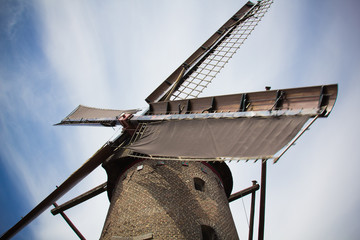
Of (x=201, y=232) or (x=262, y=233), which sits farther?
(x=262, y=233)

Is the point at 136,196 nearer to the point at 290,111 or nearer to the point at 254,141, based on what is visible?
the point at 254,141

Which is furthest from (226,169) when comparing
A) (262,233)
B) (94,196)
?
(94,196)

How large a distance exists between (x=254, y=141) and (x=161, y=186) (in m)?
2.49

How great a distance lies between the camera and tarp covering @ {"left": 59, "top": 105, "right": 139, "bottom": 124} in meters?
9.54

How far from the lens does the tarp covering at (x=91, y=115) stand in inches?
376

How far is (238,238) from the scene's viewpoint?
6641 mm

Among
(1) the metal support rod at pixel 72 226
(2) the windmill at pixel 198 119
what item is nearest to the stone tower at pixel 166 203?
(2) the windmill at pixel 198 119

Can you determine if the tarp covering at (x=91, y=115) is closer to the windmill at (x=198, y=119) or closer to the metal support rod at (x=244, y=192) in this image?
the windmill at (x=198, y=119)

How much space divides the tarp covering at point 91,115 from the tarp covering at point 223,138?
2.47m

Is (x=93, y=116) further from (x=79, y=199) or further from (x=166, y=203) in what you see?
(x=166, y=203)

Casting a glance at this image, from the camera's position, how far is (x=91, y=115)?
35.8 feet

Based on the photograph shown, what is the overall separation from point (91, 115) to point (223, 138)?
261 inches

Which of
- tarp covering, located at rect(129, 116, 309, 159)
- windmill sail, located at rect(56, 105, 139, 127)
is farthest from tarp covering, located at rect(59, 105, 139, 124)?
tarp covering, located at rect(129, 116, 309, 159)

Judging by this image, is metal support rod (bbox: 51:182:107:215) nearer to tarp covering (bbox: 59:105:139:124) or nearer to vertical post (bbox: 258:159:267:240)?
tarp covering (bbox: 59:105:139:124)
